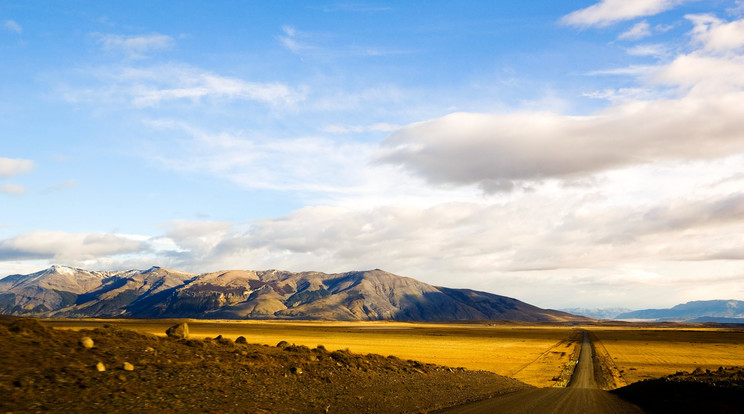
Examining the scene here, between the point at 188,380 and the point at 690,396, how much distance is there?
2683 centimetres

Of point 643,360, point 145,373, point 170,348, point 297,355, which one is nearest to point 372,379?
point 297,355

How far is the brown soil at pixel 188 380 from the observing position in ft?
54.6

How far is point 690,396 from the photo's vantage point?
86.7 ft

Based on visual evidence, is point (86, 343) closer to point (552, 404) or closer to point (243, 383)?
point (243, 383)

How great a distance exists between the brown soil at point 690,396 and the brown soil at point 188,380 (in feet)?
26.6

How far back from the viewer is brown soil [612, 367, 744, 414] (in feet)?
78.3

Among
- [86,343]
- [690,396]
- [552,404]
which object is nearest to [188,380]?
[86,343]

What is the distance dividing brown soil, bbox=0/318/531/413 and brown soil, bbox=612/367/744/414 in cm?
811

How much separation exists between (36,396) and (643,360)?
75427 mm

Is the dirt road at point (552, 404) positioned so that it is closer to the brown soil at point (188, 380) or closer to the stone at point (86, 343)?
the brown soil at point (188, 380)

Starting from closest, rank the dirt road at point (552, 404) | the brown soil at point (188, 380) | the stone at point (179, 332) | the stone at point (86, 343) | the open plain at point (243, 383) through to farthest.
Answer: the brown soil at point (188, 380)
the open plain at point (243, 383)
the stone at point (86, 343)
the dirt road at point (552, 404)
the stone at point (179, 332)

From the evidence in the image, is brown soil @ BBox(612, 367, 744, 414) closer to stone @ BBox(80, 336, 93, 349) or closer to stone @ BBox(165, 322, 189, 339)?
stone @ BBox(80, 336, 93, 349)

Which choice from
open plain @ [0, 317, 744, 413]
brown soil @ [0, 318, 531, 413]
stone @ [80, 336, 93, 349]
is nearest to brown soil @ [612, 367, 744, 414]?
open plain @ [0, 317, 744, 413]

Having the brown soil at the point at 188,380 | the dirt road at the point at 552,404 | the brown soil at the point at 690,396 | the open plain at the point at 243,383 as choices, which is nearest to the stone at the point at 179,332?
the brown soil at the point at 188,380
